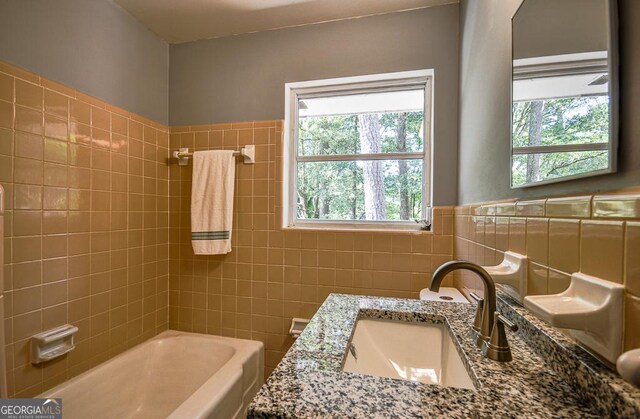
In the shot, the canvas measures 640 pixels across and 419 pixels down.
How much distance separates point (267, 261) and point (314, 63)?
1285 millimetres

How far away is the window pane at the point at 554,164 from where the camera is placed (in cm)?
47

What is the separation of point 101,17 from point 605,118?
2.12m

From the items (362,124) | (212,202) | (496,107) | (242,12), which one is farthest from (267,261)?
(242,12)

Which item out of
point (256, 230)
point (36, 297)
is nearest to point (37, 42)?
point (36, 297)

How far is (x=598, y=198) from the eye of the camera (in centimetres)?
44

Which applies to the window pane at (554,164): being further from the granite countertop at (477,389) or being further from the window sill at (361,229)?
the window sill at (361,229)

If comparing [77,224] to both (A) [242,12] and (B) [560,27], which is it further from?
(B) [560,27]

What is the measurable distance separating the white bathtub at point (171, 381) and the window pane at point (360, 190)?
0.95 metres

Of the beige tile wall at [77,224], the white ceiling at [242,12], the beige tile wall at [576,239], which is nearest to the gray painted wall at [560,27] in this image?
the beige tile wall at [576,239]

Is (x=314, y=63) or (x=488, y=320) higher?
(x=314, y=63)

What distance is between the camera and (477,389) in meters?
0.51

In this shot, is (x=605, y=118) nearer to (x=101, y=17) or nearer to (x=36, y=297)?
(x=36, y=297)

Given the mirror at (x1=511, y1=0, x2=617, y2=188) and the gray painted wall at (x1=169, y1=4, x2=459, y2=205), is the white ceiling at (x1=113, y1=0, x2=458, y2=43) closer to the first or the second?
the gray painted wall at (x1=169, y1=4, x2=459, y2=205)

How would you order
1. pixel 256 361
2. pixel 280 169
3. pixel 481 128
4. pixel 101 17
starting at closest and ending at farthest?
pixel 481 128 → pixel 101 17 → pixel 256 361 → pixel 280 169
